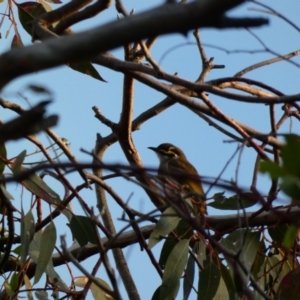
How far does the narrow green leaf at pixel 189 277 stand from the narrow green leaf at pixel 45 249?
0.56 meters

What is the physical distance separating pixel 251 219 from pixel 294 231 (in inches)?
60.1

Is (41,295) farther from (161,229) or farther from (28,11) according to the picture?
(28,11)

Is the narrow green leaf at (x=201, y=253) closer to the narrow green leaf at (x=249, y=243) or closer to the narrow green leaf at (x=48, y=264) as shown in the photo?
the narrow green leaf at (x=249, y=243)

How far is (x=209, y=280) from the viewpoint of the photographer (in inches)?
112

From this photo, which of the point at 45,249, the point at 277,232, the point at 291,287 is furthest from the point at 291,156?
the point at 277,232

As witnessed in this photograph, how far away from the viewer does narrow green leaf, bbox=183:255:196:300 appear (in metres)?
2.97

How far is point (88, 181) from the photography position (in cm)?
277

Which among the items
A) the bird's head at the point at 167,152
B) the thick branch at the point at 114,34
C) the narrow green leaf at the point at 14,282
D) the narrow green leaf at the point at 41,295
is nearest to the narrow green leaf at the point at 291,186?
the thick branch at the point at 114,34

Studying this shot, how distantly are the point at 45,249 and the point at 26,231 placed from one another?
10cm

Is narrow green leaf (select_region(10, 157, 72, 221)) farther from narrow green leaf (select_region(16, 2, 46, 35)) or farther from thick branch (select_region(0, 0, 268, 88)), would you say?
thick branch (select_region(0, 0, 268, 88))

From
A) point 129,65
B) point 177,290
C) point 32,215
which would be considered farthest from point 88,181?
point 129,65

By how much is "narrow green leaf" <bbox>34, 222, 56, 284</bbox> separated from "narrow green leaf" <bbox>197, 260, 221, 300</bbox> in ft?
1.93

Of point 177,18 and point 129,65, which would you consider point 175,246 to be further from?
point 177,18

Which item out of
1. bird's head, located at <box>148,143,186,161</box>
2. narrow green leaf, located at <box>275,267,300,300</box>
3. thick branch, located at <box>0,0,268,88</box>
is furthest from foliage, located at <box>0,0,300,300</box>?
bird's head, located at <box>148,143,186,161</box>
